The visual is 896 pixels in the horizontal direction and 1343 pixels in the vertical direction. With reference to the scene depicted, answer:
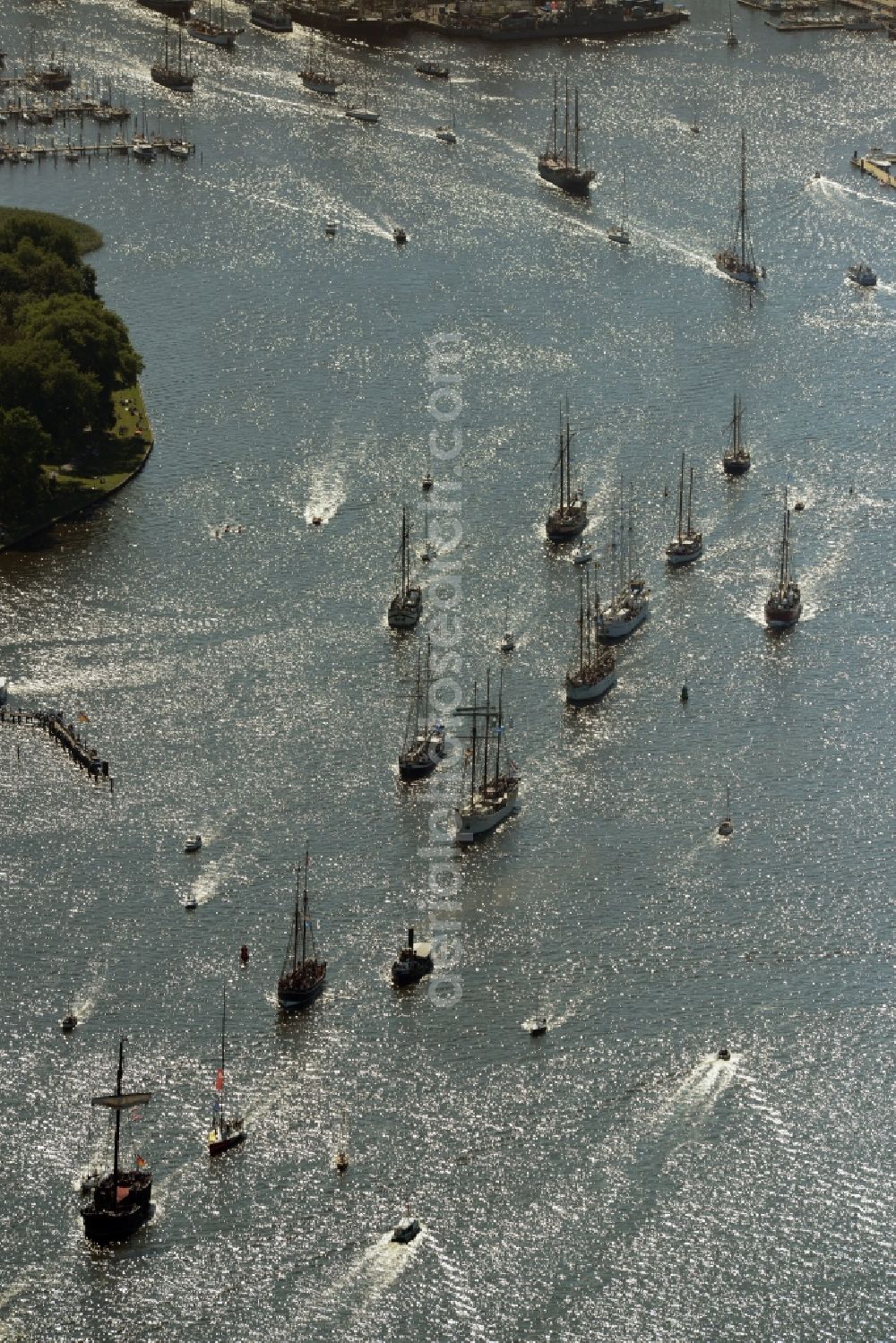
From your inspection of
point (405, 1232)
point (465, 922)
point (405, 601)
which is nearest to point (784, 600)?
point (405, 601)

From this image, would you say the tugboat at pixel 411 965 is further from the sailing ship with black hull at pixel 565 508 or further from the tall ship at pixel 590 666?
the sailing ship with black hull at pixel 565 508

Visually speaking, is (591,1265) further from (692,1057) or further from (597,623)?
(597,623)

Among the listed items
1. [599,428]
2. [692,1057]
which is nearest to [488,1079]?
[692,1057]

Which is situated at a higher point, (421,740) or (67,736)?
(421,740)

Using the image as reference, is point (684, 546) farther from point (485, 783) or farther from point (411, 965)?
point (411, 965)

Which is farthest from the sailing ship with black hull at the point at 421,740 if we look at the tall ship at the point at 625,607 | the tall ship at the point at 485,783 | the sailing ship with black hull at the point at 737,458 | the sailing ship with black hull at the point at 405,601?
the sailing ship with black hull at the point at 737,458
